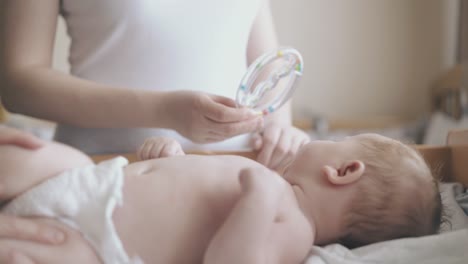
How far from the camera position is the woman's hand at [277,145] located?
830mm

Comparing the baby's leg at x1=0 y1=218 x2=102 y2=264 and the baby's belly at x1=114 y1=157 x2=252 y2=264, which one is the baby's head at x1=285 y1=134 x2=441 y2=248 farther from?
the baby's leg at x1=0 y1=218 x2=102 y2=264

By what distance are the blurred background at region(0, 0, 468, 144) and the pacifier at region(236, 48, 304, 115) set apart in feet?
4.80

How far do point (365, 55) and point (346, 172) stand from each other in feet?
6.07

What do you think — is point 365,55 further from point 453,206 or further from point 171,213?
point 171,213

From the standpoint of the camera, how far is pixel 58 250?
50 centimetres

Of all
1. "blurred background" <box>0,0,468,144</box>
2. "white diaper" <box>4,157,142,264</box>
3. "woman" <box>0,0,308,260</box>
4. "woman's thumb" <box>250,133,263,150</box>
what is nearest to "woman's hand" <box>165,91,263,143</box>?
"woman" <box>0,0,308,260</box>

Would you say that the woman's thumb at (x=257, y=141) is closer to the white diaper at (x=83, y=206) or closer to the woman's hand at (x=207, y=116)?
the woman's hand at (x=207, y=116)

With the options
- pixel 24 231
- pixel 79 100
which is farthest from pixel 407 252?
pixel 79 100

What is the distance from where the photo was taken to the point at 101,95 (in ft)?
2.59

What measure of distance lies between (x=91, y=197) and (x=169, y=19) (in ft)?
1.49

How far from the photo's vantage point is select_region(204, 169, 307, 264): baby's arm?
510mm

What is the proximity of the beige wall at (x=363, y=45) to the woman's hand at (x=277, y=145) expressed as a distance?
1516mm

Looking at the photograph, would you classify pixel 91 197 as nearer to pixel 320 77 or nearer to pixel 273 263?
pixel 273 263

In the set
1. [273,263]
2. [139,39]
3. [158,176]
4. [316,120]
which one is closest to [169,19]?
[139,39]
